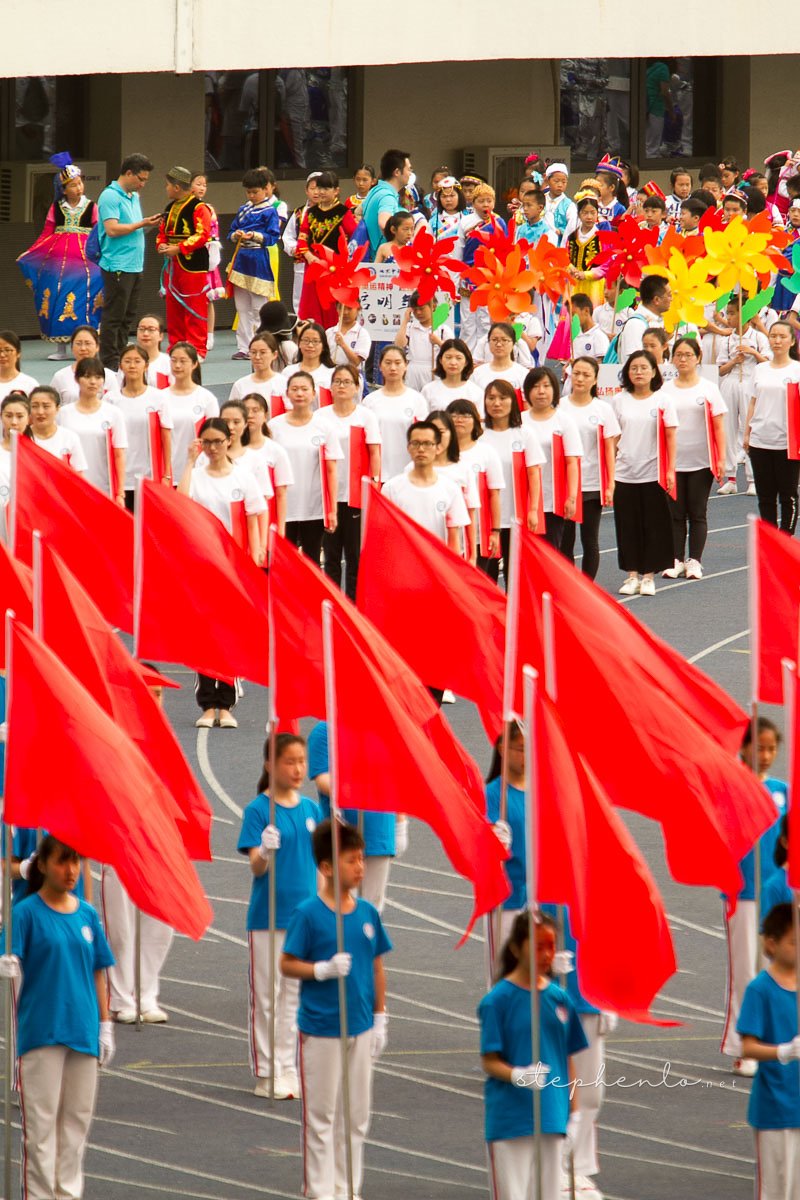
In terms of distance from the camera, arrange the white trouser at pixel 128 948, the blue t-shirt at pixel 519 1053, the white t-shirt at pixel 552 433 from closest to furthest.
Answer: the blue t-shirt at pixel 519 1053 < the white trouser at pixel 128 948 < the white t-shirt at pixel 552 433

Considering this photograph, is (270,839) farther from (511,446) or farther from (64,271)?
(64,271)

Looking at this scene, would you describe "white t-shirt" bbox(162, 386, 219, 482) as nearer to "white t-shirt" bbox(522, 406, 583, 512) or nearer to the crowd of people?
the crowd of people

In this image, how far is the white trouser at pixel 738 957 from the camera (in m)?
10.6

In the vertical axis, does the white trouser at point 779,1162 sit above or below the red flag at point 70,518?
below

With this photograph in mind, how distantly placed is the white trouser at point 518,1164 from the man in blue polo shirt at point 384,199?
14.7 m

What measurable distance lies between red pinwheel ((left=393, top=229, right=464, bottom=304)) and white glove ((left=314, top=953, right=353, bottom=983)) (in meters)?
12.3

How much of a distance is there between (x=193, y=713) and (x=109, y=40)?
9542 millimetres

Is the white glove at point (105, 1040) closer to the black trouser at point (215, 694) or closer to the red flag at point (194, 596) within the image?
the red flag at point (194, 596)

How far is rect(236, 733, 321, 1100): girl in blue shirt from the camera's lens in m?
10.3

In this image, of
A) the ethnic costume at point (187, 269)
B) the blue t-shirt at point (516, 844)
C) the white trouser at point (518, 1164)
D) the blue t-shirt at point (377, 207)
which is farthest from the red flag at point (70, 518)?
the ethnic costume at point (187, 269)

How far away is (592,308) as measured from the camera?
23203mm

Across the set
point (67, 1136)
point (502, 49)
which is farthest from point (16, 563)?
point (502, 49)

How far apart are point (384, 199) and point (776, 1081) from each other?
14.8m

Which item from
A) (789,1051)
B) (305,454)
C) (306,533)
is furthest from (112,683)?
(306,533)
